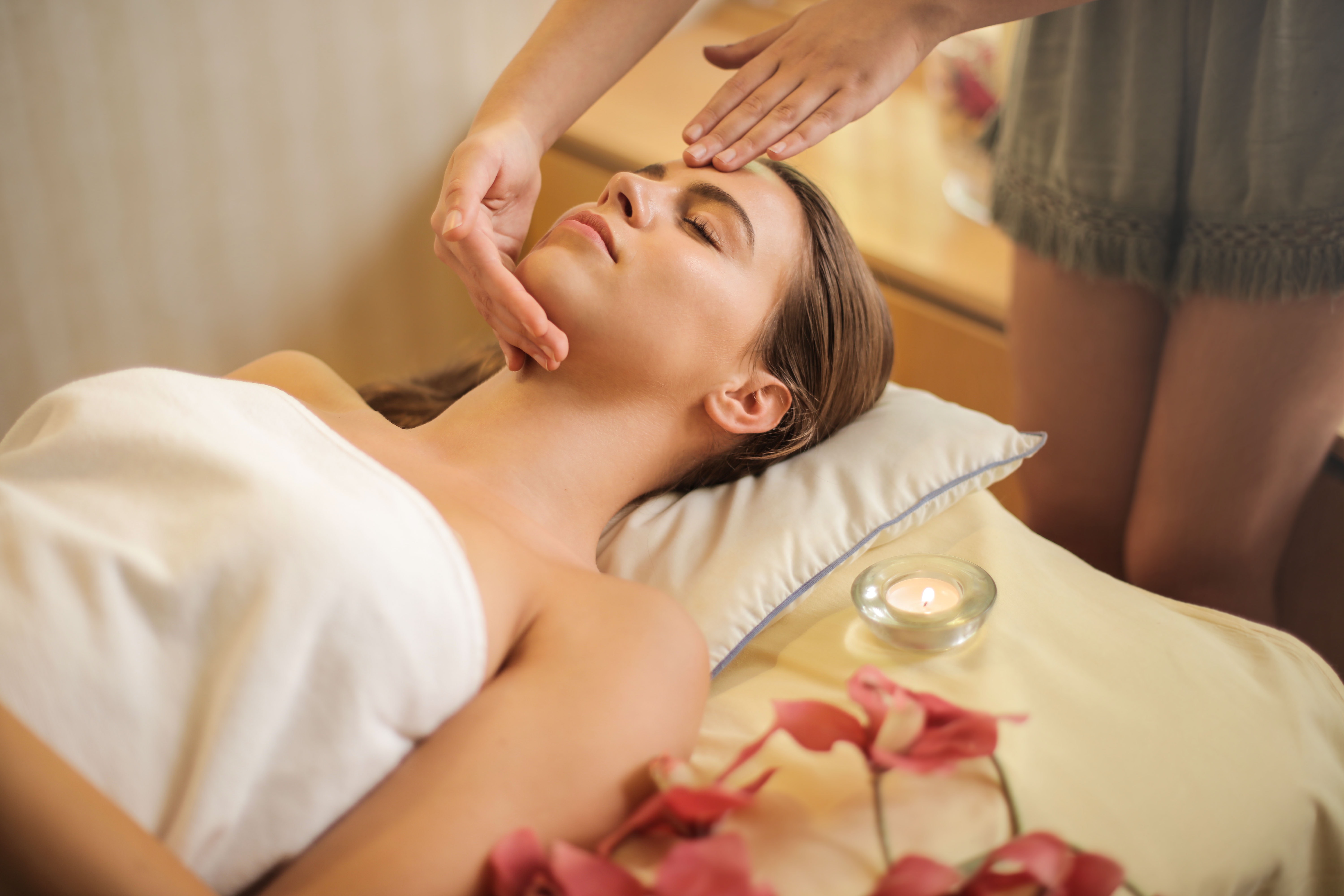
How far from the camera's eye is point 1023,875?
775 mm

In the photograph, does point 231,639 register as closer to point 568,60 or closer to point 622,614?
point 622,614

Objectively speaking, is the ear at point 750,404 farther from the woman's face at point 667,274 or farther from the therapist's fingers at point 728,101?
the therapist's fingers at point 728,101

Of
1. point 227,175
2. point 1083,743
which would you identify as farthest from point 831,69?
point 227,175

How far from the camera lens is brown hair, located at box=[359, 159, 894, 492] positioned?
131 centimetres

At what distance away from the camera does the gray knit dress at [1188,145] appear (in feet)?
4.03

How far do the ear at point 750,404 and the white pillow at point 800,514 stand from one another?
86 mm

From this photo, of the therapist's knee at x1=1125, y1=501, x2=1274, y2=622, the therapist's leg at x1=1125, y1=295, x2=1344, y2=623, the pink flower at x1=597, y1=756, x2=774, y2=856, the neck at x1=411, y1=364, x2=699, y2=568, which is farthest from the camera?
the therapist's knee at x1=1125, y1=501, x2=1274, y2=622

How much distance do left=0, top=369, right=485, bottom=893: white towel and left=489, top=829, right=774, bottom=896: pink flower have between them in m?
0.17

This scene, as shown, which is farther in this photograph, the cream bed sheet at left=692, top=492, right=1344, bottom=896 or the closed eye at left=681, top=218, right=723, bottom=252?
the closed eye at left=681, top=218, right=723, bottom=252

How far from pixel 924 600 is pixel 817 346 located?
37 cm

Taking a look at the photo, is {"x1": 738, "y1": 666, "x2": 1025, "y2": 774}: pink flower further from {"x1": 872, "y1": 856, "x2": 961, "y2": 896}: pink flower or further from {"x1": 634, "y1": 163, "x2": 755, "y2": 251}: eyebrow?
{"x1": 634, "y1": 163, "x2": 755, "y2": 251}: eyebrow

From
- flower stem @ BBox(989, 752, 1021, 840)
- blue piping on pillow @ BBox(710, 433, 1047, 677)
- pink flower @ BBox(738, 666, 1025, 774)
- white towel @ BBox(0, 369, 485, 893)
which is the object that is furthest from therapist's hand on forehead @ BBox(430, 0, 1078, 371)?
flower stem @ BBox(989, 752, 1021, 840)

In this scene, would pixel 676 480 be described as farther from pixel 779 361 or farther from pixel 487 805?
pixel 487 805

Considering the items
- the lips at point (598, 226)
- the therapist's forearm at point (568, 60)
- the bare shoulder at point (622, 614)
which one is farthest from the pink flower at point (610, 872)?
the therapist's forearm at point (568, 60)
